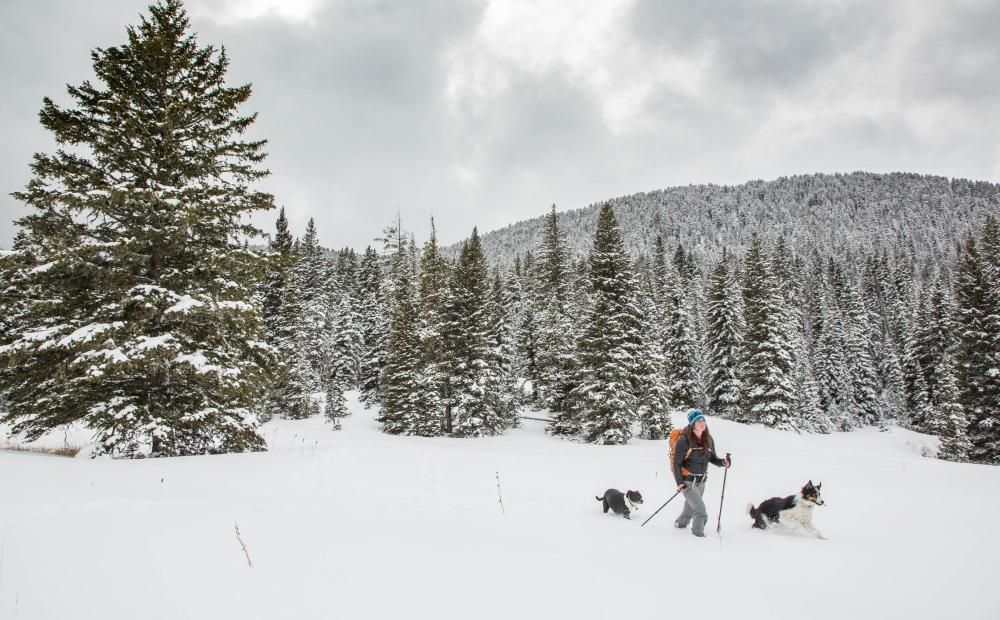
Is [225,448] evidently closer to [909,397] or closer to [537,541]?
[537,541]

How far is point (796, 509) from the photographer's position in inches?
266

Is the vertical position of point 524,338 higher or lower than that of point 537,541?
higher

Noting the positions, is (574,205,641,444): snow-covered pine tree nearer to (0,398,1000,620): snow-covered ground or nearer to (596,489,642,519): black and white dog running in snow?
(0,398,1000,620): snow-covered ground

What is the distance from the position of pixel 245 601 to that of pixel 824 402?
59675mm

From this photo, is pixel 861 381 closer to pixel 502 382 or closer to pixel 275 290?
pixel 502 382

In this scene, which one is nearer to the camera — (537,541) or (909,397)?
(537,541)

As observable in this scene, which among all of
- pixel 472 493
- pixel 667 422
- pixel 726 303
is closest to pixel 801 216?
pixel 726 303

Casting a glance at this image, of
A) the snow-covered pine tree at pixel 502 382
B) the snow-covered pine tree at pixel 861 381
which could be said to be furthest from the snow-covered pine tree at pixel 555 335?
the snow-covered pine tree at pixel 861 381

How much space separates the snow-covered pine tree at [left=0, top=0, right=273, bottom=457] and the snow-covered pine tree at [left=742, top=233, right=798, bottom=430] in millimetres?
32351

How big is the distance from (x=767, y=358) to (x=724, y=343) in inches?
202

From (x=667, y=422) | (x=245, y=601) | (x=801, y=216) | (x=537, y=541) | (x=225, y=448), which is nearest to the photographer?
(x=245, y=601)

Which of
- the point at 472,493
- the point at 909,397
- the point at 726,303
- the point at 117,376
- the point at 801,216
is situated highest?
the point at 801,216

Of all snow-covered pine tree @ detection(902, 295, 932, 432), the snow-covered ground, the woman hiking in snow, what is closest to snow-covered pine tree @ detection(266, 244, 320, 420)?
the snow-covered ground

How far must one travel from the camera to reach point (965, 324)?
29.3m
